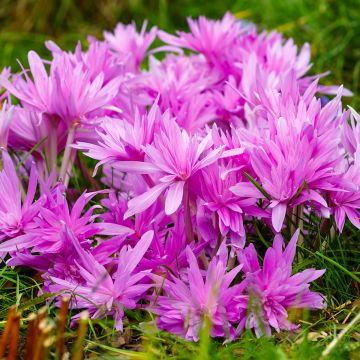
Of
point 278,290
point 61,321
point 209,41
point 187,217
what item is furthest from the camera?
point 209,41

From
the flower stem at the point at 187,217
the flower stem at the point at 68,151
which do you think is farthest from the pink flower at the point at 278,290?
the flower stem at the point at 68,151

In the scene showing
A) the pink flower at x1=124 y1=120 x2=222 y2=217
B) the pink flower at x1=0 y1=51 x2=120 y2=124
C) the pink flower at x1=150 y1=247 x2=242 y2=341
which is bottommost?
the pink flower at x1=150 y1=247 x2=242 y2=341

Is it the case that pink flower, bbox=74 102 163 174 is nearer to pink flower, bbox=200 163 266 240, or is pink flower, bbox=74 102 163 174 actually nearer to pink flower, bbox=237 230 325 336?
pink flower, bbox=200 163 266 240

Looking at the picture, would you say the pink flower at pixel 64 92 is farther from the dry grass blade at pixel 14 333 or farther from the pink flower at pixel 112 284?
Result: the dry grass blade at pixel 14 333

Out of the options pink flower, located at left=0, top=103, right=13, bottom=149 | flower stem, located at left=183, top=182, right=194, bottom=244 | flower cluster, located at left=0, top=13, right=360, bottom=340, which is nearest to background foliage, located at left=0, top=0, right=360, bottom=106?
flower cluster, located at left=0, top=13, right=360, bottom=340

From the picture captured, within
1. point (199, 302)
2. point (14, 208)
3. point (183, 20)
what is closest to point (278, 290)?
point (199, 302)

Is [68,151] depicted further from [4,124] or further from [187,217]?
[187,217]

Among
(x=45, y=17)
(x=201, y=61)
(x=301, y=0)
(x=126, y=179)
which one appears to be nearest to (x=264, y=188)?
(x=126, y=179)

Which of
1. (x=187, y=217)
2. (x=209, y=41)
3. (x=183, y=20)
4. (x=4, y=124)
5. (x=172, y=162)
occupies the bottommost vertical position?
(x=187, y=217)

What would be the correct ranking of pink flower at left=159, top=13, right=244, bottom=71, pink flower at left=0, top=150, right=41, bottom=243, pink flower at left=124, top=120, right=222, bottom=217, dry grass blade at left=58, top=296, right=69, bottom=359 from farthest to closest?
pink flower at left=159, top=13, right=244, bottom=71, pink flower at left=0, top=150, right=41, bottom=243, pink flower at left=124, top=120, right=222, bottom=217, dry grass blade at left=58, top=296, right=69, bottom=359

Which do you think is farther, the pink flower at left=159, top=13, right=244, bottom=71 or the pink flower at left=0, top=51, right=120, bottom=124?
the pink flower at left=159, top=13, right=244, bottom=71

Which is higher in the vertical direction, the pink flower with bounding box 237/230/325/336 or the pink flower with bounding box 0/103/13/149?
the pink flower with bounding box 0/103/13/149
